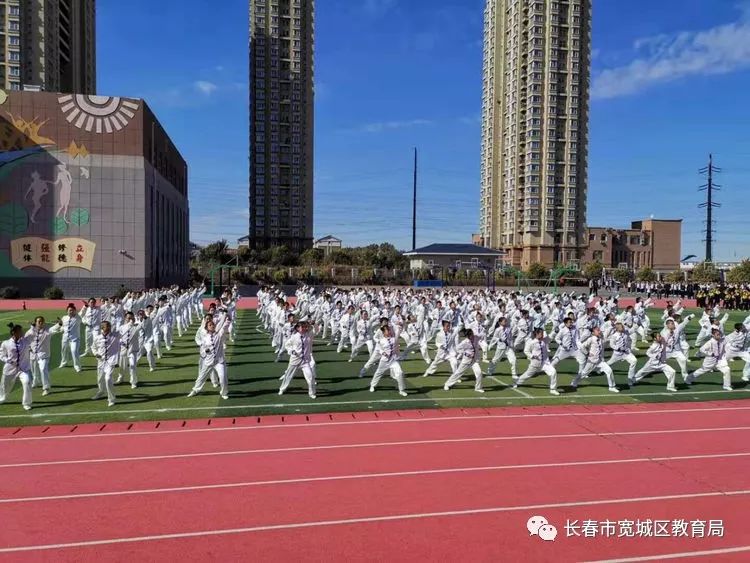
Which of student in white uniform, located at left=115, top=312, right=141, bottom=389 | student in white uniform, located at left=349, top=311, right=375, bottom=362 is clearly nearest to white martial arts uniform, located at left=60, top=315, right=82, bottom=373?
student in white uniform, located at left=115, top=312, right=141, bottom=389

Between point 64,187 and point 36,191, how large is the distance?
184cm

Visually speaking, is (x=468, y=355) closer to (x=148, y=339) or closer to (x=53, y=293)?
(x=148, y=339)

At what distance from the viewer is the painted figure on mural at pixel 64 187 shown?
4184cm

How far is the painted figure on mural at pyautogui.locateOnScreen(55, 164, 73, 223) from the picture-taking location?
4184 cm

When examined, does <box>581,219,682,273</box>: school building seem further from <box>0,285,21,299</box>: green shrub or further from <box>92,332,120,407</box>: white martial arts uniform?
<box>92,332,120,407</box>: white martial arts uniform

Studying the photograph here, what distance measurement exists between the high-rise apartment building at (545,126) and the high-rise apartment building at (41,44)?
62713 mm

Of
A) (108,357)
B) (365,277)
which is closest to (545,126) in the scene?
(365,277)

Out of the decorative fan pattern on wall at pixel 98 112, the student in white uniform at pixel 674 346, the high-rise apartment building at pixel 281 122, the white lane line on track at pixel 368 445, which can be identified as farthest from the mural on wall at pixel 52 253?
the high-rise apartment building at pixel 281 122

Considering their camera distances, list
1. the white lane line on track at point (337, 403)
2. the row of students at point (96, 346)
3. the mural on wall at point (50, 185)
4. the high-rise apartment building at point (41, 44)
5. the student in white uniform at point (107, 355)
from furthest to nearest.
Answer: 1. the high-rise apartment building at point (41, 44)
2. the mural on wall at point (50, 185)
3. the student in white uniform at point (107, 355)
4. the row of students at point (96, 346)
5. the white lane line on track at point (337, 403)

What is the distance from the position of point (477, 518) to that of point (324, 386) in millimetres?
7619

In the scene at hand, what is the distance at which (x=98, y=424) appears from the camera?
1080cm

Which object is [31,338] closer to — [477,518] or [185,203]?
[477,518]

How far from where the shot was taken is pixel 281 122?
96.1 m

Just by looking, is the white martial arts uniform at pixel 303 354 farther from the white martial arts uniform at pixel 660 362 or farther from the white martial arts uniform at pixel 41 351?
the white martial arts uniform at pixel 660 362
